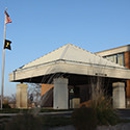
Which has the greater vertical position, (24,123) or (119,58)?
(119,58)

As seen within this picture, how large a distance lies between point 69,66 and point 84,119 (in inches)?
712

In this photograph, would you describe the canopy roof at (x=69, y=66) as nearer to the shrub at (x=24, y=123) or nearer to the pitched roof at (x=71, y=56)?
the pitched roof at (x=71, y=56)

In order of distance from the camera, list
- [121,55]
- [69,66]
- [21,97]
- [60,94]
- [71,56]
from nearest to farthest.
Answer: [60,94], [69,66], [71,56], [21,97], [121,55]

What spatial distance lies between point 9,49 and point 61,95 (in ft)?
21.7

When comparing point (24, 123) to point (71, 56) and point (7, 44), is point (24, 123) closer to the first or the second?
point (7, 44)

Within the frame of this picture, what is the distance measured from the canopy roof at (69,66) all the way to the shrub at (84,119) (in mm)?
16130

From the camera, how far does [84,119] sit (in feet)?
29.8

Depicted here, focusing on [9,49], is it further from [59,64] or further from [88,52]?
[88,52]

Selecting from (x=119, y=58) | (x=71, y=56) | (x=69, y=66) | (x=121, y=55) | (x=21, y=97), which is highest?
(x=121, y=55)

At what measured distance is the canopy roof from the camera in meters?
26.9

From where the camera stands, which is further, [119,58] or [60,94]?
[119,58]

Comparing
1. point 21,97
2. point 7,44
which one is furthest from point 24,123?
point 21,97

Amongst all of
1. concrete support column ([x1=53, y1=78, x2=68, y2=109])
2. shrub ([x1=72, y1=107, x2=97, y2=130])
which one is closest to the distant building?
concrete support column ([x1=53, y1=78, x2=68, y2=109])

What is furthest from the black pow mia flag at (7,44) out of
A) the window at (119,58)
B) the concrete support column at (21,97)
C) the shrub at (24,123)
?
the shrub at (24,123)
